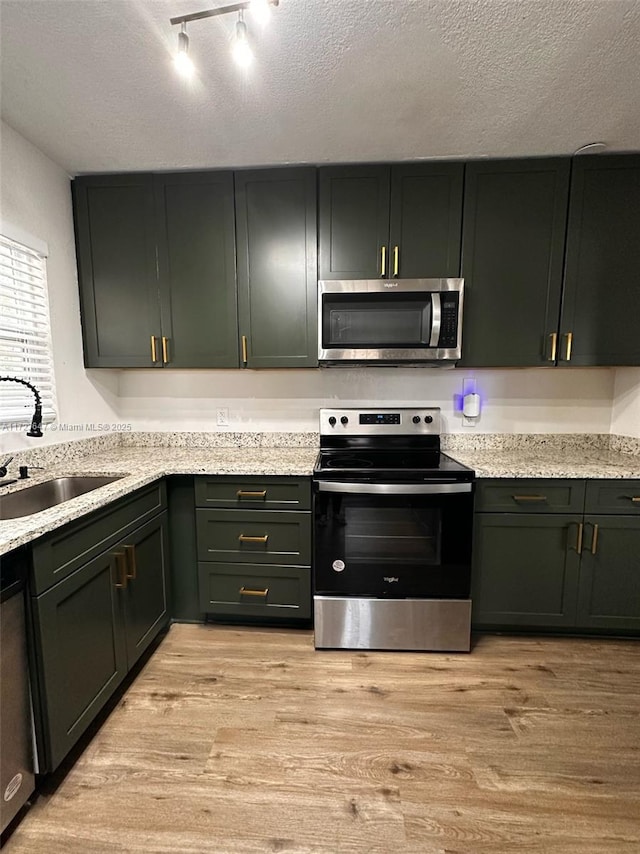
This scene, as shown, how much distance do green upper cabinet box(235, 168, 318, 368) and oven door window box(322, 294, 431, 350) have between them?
0.13 meters

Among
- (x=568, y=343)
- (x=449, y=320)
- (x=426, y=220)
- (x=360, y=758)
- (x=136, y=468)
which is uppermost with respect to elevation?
(x=426, y=220)

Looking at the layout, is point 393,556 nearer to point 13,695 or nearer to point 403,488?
point 403,488

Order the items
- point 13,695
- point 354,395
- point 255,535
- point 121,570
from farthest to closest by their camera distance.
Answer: point 354,395, point 255,535, point 121,570, point 13,695

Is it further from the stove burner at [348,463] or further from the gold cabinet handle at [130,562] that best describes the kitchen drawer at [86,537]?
the stove burner at [348,463]

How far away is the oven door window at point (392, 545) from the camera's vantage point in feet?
6.13

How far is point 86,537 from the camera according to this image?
4.50ft

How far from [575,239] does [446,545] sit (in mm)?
1749

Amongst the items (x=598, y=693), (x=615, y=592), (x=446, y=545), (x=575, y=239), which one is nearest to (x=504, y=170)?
(x=575, y=239)

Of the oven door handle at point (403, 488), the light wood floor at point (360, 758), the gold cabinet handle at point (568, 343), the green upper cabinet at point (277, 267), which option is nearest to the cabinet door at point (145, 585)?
the light wood floor at point (360, 758)

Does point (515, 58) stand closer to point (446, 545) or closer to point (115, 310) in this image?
point (446, 545)

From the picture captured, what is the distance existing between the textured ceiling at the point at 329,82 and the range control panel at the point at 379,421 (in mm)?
1352

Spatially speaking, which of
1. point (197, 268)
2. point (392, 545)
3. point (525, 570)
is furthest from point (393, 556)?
point (197, 268)

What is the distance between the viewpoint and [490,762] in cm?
136

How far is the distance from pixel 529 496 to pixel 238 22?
2191mm
